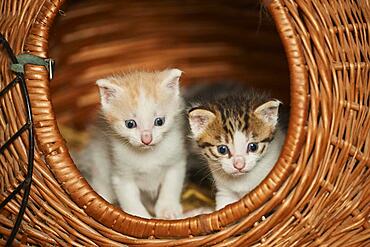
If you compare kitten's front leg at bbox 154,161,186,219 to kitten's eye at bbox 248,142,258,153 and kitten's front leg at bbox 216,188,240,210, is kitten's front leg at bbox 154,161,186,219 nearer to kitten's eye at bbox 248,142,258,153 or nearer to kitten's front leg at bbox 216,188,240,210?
kitten's front leg at bbox 216,188,240,210

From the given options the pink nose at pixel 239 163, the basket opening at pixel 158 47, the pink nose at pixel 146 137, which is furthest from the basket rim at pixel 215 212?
the basket opening at pixel 158 47

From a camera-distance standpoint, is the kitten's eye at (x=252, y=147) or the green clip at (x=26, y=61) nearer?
the green clip at (x=26, y=61)

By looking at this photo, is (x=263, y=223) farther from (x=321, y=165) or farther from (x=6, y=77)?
(x=6, y=77)

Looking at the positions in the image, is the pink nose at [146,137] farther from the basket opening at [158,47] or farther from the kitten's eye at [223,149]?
the basket opening at [158,47]

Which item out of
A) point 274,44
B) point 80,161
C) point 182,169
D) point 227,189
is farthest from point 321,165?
point 274,44

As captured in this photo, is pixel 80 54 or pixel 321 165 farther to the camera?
pixel 80 54

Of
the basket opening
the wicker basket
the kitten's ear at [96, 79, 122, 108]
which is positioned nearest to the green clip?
the wicker basket

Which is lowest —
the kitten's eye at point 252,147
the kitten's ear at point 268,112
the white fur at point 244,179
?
the white fur at point 244,179
